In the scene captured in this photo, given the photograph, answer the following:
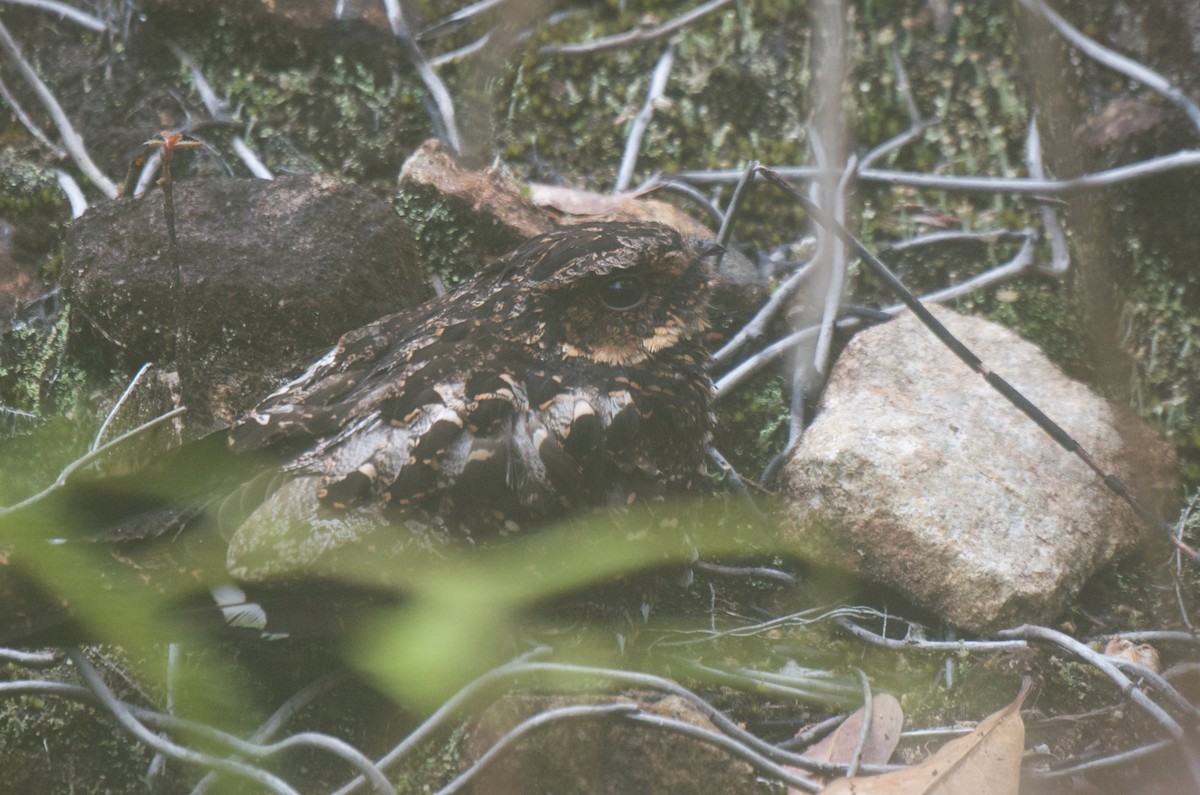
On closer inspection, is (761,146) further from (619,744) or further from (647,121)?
(619,744)

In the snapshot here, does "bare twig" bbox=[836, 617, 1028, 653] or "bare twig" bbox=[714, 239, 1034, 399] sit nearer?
"bare twig" bbox=[836, 617, 1028, 653]

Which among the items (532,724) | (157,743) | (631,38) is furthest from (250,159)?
(532,724)

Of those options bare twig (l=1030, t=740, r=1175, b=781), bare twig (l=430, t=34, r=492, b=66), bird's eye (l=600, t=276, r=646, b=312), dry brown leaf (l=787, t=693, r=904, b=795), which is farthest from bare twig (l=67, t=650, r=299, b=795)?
bare twig (l=430, t=34, r=492, b=66)

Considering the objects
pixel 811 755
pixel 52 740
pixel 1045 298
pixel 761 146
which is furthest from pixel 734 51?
pixel 52 740

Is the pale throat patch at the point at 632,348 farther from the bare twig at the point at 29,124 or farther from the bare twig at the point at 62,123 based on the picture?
the bare twig at the point at 29,124

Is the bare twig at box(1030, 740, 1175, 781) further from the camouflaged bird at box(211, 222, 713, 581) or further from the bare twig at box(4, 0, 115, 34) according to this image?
the bare twig at box(4, 0, 115, 34)

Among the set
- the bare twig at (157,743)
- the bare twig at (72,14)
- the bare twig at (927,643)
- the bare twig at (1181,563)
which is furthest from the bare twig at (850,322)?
the bare twig at (72,14)
